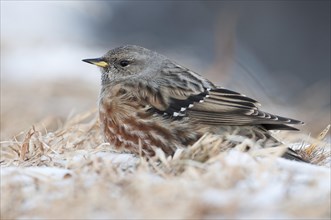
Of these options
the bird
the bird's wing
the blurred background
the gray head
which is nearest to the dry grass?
the bird

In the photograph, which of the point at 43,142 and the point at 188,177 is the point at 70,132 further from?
the point at 188,177

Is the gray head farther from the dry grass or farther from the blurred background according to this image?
the blurred background

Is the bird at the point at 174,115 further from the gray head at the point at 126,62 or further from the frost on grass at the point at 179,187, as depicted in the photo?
the frost on grass at the point at 179,187

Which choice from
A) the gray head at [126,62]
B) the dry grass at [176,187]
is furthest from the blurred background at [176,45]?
the dry grass at [176,187]

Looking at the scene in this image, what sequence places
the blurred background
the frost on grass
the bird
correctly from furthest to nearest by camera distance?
the blurred background, the bird, the frost on grass

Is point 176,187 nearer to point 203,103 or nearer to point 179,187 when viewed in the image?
point 179,187

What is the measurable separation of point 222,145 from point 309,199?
1099 mm

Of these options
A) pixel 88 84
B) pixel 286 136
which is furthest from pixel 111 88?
pixel 88 84

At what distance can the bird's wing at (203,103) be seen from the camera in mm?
4855

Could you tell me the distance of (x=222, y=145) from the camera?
4.04m

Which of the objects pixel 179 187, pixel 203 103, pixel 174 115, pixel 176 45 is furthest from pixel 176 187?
pixel 176 45

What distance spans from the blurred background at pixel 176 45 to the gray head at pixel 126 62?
5.96 ft

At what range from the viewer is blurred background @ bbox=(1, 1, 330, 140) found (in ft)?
27.6

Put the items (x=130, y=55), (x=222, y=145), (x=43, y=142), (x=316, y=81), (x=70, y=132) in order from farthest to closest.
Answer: (x=316, y=81)
(x=130, y=55)
(x=70, y=132)
(x=43, y=142)
(x=222, y=145)
